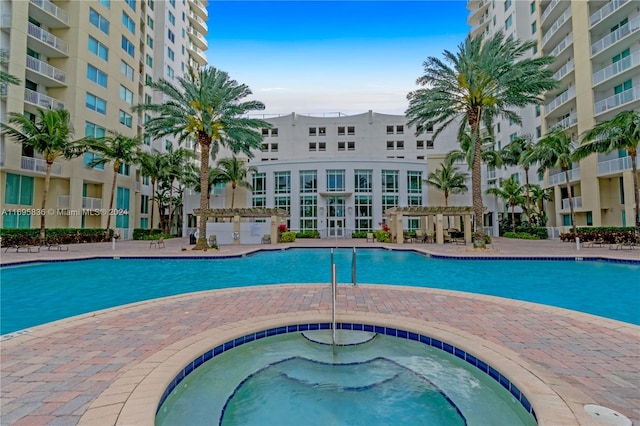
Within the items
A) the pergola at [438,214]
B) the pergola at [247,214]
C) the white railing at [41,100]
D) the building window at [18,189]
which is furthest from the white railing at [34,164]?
the pergola at [438,214]

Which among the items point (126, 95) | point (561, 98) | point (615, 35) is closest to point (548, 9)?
point (561, 98)

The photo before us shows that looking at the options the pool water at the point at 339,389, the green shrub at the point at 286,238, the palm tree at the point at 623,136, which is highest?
the palm tree at the point at 623,136

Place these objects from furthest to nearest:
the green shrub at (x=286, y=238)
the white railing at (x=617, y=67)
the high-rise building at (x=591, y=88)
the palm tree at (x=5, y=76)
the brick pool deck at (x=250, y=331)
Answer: the green shrub at (x=286, y=238), the high-rise building at (x=591, y=88), the white railing at (x=617, y=67), the palm tree at (x=5, y=76), the brick pool deck at (x=250, y=331)

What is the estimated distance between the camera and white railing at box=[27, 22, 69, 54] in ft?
73.9

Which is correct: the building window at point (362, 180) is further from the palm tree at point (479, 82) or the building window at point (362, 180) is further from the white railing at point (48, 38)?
the white railing at point (48, 38)

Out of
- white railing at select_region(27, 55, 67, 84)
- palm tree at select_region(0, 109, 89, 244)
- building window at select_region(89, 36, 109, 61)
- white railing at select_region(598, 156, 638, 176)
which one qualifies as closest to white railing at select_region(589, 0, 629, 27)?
white railing at select_region(598, 156, 638, 176)

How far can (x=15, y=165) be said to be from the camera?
69.7 feet

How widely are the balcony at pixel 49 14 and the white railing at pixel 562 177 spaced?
4283 cm

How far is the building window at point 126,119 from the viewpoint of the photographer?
3056cm

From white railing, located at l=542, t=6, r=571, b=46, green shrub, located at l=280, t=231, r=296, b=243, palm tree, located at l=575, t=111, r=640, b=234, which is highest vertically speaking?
white railing, located at l=542, t=6, r=571, b=46

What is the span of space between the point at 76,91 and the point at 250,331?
29.2 m

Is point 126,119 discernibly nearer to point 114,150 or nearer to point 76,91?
point 76,91

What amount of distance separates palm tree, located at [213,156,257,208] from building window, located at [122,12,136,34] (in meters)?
15.5

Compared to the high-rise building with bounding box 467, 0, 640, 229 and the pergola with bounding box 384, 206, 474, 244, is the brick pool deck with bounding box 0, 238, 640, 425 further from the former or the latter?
the high-rise building with bounding box 467, 0, 640, 229
